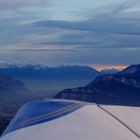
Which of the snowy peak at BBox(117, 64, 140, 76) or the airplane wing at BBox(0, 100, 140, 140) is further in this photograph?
the snowy peak at BBox(117, 64, 140, 76)

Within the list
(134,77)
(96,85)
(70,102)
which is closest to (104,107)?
(70,102)

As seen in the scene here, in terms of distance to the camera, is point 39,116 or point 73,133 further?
point 39,116

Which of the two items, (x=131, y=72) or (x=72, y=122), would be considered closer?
(x=72, y=122)

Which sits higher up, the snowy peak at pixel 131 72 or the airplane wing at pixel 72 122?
the airplane wing at pixel 72 122

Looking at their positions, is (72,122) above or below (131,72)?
above

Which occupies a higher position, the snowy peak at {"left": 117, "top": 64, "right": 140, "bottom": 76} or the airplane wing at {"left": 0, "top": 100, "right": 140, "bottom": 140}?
the airplane wing at {"left": 0, "top": 100, "right": 140, "bottom": 140}

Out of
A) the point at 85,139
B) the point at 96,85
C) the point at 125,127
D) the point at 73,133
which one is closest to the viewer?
the point at 85,139

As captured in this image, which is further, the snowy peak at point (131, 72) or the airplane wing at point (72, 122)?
the snowy peak at point (131, 72)

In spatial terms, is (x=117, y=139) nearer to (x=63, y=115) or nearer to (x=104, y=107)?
(x=63, y=115)
